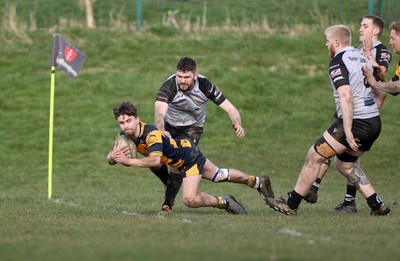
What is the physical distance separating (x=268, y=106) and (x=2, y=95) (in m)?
6.66

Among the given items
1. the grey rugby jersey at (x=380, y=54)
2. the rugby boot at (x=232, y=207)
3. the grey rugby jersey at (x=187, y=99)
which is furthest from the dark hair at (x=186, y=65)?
the grey rugby jersey at (x=380, y=54)

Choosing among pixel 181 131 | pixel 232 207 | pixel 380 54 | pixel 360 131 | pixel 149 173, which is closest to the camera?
pixel 360 131

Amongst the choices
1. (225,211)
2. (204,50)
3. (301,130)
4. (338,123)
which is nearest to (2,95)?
(204,50)

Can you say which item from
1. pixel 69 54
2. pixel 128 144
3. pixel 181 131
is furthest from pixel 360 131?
pixel 69 54

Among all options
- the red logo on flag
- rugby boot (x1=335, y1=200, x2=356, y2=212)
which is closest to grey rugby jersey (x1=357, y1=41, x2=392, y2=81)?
rugby boot (x1=335, y1=200, x2=356, y2=212)

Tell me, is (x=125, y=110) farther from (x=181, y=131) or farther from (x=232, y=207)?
(x=232, y=207)

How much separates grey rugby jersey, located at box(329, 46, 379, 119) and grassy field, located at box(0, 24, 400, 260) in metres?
1.28

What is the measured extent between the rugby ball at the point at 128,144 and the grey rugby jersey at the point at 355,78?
8.05 ft

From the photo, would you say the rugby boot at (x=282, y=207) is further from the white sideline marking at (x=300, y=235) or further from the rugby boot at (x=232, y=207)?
the white sideline marking at (x=300, y=235)

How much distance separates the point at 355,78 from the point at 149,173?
30.8ft

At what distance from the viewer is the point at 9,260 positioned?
7.05 meters

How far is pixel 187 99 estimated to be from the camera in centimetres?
1252

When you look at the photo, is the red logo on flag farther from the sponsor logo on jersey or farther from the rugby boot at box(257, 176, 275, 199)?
the sponsor logo on jersey

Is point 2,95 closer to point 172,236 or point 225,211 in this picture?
point 225,211
